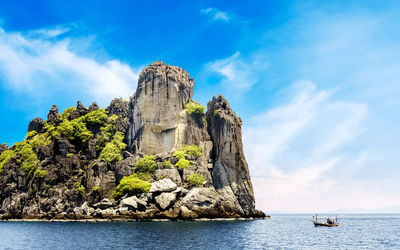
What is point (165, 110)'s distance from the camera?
96500 millimetres

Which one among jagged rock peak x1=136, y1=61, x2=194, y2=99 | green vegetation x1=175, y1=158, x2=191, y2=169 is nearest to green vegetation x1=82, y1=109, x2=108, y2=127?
jagged rock peak x1=136, y1=61, x2=194, y2=99

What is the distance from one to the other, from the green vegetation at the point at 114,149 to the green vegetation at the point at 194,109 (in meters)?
21.2

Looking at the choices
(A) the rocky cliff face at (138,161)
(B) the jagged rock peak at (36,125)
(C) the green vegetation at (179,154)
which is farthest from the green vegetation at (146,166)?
(B) the jagged rock peak at (36,125)

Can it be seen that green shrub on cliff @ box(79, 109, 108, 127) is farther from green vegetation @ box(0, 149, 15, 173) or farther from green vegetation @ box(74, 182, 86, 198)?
green vegetation @ box(74, 182, 86, 198)

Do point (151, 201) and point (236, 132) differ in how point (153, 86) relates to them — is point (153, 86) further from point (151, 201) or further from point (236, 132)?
point (151, 201)

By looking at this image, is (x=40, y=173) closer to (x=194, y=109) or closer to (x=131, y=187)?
(x=131, y=187)

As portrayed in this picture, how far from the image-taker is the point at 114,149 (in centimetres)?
9300

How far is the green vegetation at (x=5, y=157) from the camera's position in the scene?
9638 centimetres

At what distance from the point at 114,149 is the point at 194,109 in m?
25.5

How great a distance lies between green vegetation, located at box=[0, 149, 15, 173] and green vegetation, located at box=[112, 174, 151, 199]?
38.4 m

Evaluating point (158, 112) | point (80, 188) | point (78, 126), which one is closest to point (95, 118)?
point (78, 126)

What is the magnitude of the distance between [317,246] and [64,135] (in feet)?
257

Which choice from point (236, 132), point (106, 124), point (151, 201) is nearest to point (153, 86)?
point (106, 124)

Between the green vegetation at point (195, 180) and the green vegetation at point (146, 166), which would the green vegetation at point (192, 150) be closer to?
the green vegetation at point (146, 166)
